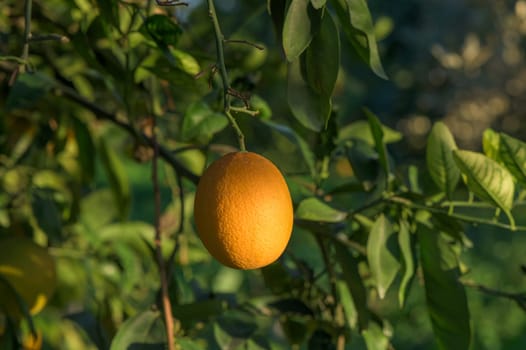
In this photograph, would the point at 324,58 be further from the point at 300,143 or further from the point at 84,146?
the point at 84,146

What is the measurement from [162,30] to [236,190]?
9.6 inches

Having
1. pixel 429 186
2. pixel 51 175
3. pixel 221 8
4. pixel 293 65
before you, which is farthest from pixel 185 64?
pixel 221 8

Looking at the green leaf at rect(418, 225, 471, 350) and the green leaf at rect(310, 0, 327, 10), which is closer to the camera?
the green leaf at rect(310, 0, 327, 10)

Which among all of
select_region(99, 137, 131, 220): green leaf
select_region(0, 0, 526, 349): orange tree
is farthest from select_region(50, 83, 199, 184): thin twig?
select_region(99, 137, 131, 220): green leaf

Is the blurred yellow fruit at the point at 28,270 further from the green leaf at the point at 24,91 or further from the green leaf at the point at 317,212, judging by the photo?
the green leaf at the point at 317,212

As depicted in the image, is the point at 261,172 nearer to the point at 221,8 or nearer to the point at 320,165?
the point at 320,165

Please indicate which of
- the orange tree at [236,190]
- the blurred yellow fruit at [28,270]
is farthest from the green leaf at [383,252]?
the blurred yellow fruit at [28,270]

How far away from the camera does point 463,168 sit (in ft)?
2.28

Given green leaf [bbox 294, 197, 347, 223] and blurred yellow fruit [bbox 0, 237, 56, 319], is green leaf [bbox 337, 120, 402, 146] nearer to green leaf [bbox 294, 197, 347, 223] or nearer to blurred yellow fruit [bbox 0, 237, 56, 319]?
green leaf [bbox 294, 197, 347, 223]

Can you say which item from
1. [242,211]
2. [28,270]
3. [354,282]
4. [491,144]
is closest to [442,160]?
[491,144]

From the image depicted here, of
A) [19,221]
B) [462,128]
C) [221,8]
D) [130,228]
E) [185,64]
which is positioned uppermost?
[185,64]

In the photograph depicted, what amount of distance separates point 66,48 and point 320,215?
72 cm

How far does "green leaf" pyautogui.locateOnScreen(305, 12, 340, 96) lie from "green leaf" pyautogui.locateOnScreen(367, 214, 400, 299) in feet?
0.53

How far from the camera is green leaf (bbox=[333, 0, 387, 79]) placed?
62 cm
